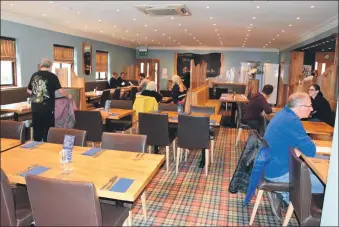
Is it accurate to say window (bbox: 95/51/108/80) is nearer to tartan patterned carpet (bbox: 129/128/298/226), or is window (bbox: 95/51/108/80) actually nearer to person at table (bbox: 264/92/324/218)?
tartan patterned carpet (bbox: 129/128/298/226)

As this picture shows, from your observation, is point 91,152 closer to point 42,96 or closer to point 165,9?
point 42,96

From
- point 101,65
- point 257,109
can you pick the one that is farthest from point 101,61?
point 257,109

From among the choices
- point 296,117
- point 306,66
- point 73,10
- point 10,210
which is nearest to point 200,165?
point 296,117

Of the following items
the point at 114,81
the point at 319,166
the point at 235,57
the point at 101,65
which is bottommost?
the point at 319,166

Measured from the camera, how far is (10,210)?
149 centimetres

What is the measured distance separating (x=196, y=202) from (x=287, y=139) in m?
1.12

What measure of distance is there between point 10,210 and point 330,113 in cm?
411

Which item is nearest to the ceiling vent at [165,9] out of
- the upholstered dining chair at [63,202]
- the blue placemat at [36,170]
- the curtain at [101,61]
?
the blue placemat at [36,170]

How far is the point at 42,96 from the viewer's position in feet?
6.88

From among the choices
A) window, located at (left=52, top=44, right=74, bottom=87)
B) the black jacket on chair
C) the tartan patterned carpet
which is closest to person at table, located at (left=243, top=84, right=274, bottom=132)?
the tartan patterned carpet

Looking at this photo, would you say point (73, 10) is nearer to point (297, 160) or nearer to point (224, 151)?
point (224, 151)

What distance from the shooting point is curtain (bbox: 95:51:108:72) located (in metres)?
9.51

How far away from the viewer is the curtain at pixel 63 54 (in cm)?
711

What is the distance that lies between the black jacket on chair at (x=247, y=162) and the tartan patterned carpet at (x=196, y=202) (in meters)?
0.30
